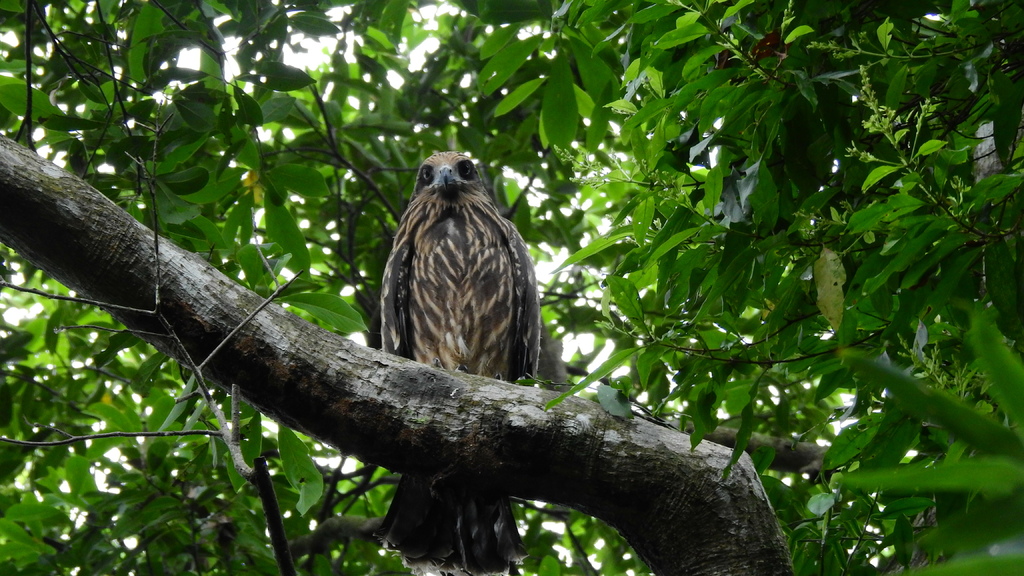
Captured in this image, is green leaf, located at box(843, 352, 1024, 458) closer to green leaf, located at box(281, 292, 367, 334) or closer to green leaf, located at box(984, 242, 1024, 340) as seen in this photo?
green leaf, located at box(984, 242, 1024, 340)

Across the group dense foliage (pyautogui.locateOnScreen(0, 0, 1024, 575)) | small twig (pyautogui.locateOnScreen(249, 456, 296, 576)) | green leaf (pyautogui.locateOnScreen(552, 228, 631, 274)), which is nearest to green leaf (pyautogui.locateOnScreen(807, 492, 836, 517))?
dense foliage (pyautogui.locateOnScreen(0, 0, 1024, 575))

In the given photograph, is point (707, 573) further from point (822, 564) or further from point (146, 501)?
point (146, 501)

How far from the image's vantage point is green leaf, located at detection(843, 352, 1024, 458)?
565mm

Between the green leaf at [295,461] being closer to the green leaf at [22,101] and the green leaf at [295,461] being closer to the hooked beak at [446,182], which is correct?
the green leaf at [22,101]

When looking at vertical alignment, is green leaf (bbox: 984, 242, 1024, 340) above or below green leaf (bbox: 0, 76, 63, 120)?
below

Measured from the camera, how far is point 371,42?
182 inches

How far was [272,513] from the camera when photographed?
168 cm

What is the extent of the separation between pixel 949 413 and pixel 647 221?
1.44 meters

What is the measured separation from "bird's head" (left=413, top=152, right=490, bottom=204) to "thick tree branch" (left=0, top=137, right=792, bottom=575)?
2590mm

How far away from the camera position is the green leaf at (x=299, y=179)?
10.7ft

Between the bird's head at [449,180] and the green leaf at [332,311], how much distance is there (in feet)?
7.40

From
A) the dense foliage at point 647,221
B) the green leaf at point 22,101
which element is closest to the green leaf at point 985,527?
the dense foliage at point 647,221

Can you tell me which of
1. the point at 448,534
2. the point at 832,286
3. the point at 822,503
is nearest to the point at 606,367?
the point at 832,286

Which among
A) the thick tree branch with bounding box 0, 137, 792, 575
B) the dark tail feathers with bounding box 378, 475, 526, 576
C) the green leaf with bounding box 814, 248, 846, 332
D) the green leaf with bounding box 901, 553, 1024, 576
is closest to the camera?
the green leaf with bounding box 901, 553, 1024, 576
